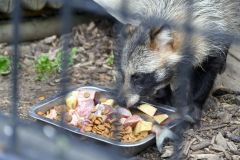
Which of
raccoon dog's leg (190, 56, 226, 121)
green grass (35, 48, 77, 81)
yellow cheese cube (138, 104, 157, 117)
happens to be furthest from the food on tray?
green grass (35, 48, 77, 81)

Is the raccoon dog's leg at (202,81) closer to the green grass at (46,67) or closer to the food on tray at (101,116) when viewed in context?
the food on tray at (101,116)

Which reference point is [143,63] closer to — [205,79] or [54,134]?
[205,79]

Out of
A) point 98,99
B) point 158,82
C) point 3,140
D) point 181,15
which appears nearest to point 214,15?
point 181,15

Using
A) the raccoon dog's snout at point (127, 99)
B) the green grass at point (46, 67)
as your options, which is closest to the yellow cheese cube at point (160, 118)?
the raccoon dog's snout at point (127, 99)

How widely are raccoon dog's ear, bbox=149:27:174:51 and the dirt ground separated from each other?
569mm

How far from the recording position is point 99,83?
483cm

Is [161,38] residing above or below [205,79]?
above

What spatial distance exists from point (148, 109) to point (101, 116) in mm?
336

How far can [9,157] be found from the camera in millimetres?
2166

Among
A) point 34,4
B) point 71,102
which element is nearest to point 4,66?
point 34,4

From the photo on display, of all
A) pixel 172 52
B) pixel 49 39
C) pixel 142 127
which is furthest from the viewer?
pixel 49 39

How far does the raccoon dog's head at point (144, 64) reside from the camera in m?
4.18

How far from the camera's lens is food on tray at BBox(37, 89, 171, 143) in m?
3.81

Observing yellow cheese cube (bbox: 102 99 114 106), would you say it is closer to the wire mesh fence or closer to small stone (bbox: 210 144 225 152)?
small stone (bbox: 210 144 225 152)
